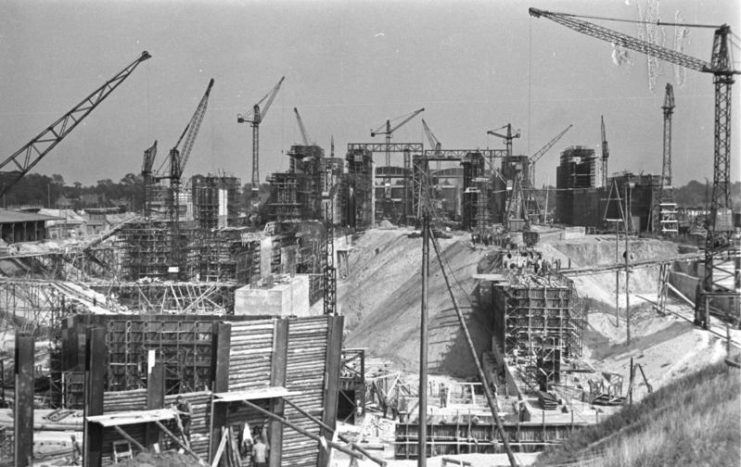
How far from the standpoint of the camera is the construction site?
1217cm

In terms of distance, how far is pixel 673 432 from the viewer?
10.2 m

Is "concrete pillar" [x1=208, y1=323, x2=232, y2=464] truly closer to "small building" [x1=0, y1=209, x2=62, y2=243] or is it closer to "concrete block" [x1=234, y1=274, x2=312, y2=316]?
"concrete block" [x1=234, y1=274, x2=312, y2=316]

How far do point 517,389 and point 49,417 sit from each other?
48.2 ft

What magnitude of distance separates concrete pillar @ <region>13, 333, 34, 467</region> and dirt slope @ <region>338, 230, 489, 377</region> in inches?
792

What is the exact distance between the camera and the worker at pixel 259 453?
486 inches

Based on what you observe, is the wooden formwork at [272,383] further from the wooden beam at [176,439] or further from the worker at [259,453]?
the wooden beam at [176,439]

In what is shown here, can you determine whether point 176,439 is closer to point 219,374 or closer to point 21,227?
point 219,374

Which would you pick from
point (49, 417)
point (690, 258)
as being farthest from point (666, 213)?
point (49, 417)

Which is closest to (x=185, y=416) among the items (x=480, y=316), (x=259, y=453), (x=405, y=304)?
(x=259, y=453)

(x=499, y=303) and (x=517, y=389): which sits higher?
(x=499, y=303)

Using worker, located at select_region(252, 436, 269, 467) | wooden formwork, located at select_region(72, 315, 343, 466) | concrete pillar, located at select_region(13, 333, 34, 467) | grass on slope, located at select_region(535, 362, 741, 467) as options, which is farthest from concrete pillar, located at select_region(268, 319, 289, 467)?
grass on slope, located at select_region(535, 362, 741, 467)

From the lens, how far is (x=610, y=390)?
2309 cm

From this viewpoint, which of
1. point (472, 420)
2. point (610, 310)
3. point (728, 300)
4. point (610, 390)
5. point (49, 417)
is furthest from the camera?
point (610, 310)

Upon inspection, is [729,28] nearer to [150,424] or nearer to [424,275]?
[424,275]
